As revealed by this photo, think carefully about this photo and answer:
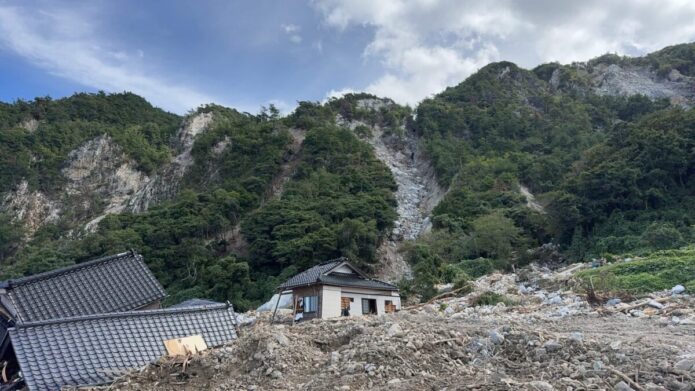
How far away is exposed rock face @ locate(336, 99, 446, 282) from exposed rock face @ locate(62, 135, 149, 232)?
30.3m

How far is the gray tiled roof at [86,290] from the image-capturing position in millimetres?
9125

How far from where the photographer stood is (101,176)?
2480 inches

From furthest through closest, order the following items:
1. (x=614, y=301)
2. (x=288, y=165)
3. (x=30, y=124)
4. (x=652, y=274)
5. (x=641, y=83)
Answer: (x=30, y=124) → (x=641, y=83) → (x=288, y=165) → (x=652, y=274) → (x=614, y=301)

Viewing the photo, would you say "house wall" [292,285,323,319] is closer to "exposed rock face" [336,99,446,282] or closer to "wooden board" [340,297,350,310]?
"wooden board" [340,297,350,310]

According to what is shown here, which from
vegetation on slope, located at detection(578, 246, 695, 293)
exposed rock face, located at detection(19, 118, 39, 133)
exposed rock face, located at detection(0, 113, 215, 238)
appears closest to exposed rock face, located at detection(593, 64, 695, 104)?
vegetation on slope, located at detection(578, 246, 695, 293)

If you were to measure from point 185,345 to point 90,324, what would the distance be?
62.2 inches

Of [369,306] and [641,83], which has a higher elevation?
[641,83]

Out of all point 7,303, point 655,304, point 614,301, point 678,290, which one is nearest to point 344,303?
point 614,301

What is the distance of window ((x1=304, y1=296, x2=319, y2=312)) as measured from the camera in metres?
17.5

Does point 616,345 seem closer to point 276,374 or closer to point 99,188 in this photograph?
point 276,374

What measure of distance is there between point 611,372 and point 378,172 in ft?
142

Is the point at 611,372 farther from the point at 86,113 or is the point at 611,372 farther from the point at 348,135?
the point at 86,113

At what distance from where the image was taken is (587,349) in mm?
→ 6230

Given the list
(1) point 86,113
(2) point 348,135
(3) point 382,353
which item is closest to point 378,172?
(2) point 348,135
